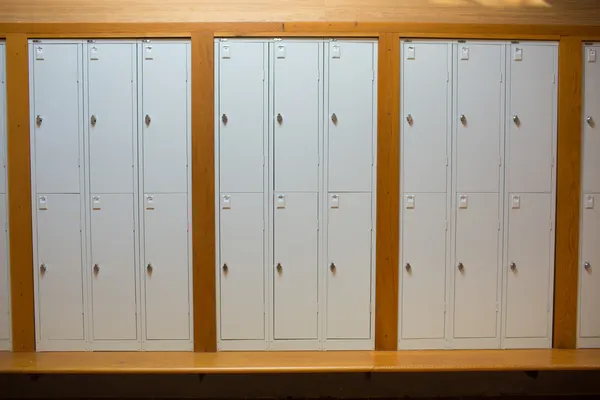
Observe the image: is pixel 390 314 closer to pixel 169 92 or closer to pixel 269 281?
pixel 269 281

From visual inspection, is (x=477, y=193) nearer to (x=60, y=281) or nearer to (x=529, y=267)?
(x=529, y=267)

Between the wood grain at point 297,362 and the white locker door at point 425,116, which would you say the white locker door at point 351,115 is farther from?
the wood grain at point 297,362

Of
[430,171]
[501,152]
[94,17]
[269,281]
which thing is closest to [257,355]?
[269,281]

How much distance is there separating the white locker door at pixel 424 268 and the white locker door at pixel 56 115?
249 centimetres

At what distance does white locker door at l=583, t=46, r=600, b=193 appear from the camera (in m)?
3.05

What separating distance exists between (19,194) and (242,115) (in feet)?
5.67

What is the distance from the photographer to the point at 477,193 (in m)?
3.05

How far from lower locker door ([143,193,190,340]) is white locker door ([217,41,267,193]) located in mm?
429

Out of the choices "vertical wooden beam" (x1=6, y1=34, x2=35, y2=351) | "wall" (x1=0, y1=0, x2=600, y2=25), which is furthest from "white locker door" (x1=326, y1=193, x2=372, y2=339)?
"vertical wooden beam" (x1=6, y1=34, x2=35, y2=351)

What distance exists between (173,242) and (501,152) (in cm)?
251

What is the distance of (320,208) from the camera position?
120 inches

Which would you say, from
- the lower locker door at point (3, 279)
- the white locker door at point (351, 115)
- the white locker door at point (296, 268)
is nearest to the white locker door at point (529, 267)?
the white locker door at point (351, 115)

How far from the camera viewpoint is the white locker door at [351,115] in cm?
300

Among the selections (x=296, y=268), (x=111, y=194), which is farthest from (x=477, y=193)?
(x=111, y=194)
